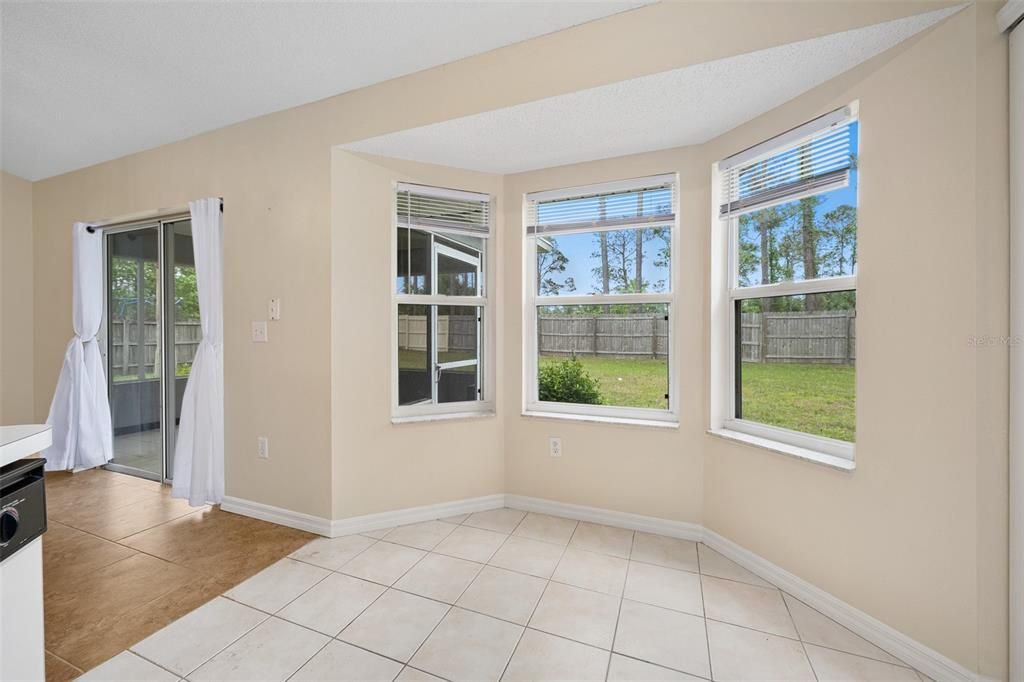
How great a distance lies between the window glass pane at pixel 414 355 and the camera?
2.95 metres

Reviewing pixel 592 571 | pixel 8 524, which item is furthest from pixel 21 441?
pixel 592 571

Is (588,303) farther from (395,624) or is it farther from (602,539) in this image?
(395,624)

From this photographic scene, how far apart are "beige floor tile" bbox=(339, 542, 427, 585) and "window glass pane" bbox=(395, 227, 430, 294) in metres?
1.56

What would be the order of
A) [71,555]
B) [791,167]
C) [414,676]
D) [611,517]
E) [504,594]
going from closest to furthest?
[414,676], [504,594], [791,167], [71,555], [611,517]

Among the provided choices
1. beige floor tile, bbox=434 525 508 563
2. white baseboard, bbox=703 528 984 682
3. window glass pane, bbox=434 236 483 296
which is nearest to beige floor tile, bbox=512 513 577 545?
beige floor tile, bbox=434 525 508 563

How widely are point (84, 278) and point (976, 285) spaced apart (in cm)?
551

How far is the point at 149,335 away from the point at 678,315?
4.10 meters

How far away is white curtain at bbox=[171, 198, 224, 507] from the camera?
296cm

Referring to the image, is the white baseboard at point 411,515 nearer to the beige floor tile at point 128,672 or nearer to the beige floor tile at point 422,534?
the beige floor tile at point 422,534

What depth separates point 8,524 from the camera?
816 millimetres

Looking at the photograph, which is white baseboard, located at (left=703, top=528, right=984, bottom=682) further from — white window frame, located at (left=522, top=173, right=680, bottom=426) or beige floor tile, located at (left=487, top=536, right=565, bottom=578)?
beige floor tile, located at (left=487, top=536, right=565, bottom=578)

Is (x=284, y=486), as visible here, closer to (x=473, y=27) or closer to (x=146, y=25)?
(x=146, y=25)

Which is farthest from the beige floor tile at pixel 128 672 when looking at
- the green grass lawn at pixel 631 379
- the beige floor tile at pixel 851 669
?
the green grass lawn at pixel 631 379

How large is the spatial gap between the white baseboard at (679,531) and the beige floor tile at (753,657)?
0.32 m
